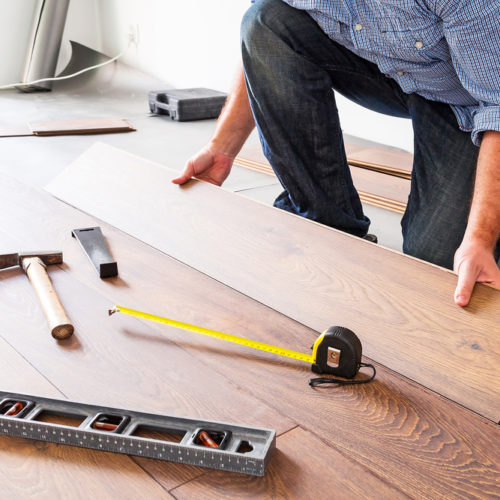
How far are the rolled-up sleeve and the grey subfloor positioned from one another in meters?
0.78

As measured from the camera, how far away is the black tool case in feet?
14.1

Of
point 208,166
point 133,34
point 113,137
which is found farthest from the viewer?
point 133,34

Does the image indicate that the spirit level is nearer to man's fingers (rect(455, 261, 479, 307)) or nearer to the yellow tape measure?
the yellow tape measure

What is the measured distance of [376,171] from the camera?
10.1 ft

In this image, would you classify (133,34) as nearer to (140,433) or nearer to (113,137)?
(113,137)

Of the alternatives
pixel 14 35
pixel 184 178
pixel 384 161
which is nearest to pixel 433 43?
pixel 184 178

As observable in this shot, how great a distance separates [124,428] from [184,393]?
17 centimetres

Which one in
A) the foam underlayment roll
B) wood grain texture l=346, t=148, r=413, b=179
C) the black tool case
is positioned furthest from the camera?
the foam underlayment roll

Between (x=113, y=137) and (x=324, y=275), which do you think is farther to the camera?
(x=113, y=137)

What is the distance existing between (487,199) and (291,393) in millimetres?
645

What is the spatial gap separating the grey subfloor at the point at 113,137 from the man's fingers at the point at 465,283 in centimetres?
86

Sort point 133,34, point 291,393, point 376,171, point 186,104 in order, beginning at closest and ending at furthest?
point 291,393, point 376,171, point 186,104, point 133,34

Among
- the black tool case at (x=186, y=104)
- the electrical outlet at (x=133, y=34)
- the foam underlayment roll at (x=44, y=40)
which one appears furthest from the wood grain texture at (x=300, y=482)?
the electrical outlet at (x=133, y=34)

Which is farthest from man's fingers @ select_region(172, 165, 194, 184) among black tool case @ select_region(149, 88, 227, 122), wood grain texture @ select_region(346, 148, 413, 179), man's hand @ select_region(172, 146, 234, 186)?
black tool case @ select_region(149, 88, 227, 122)
